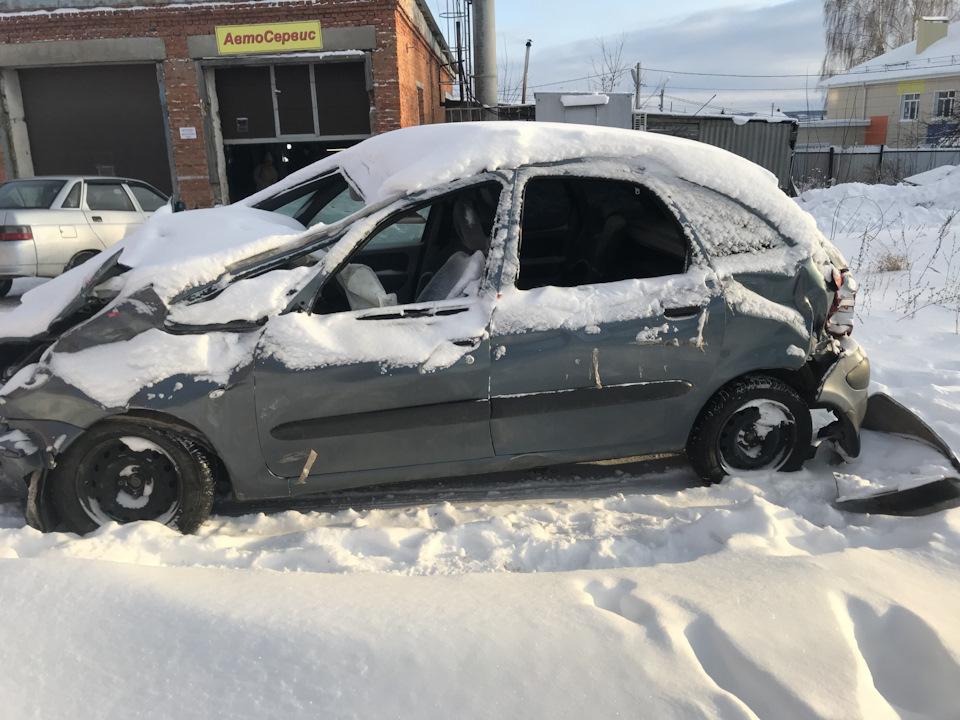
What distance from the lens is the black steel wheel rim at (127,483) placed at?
289 centimetres

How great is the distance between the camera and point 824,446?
3.85m

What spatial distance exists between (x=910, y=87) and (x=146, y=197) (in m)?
40.6

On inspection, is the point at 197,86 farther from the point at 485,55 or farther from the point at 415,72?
the point at 485,55

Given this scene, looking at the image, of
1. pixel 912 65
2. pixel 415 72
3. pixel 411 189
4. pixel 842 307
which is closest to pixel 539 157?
pixel 411 189

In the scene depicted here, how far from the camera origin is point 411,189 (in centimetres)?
303

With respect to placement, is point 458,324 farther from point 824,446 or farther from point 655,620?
point 824,446

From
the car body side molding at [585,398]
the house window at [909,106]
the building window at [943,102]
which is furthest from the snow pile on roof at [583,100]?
the house window at [909,106]

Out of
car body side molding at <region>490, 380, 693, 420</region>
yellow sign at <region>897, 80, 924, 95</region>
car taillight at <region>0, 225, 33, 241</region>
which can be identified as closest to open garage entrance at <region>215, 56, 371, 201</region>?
car taillight at <region>0, 225, 33, 241</region>

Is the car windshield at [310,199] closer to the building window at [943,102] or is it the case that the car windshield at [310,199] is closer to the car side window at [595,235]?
the car side window at [595,235]

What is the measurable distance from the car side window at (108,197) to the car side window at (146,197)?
9.1 inches

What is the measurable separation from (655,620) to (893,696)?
2.16 feet

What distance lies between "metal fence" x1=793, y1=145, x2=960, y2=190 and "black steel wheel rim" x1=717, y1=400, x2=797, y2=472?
20.5 m

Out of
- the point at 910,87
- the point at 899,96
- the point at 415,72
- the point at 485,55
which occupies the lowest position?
the point at 415,72

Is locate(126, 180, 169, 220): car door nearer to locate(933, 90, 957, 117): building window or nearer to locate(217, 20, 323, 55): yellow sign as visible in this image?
locate(217, 20, 323, 55): yellow sign
